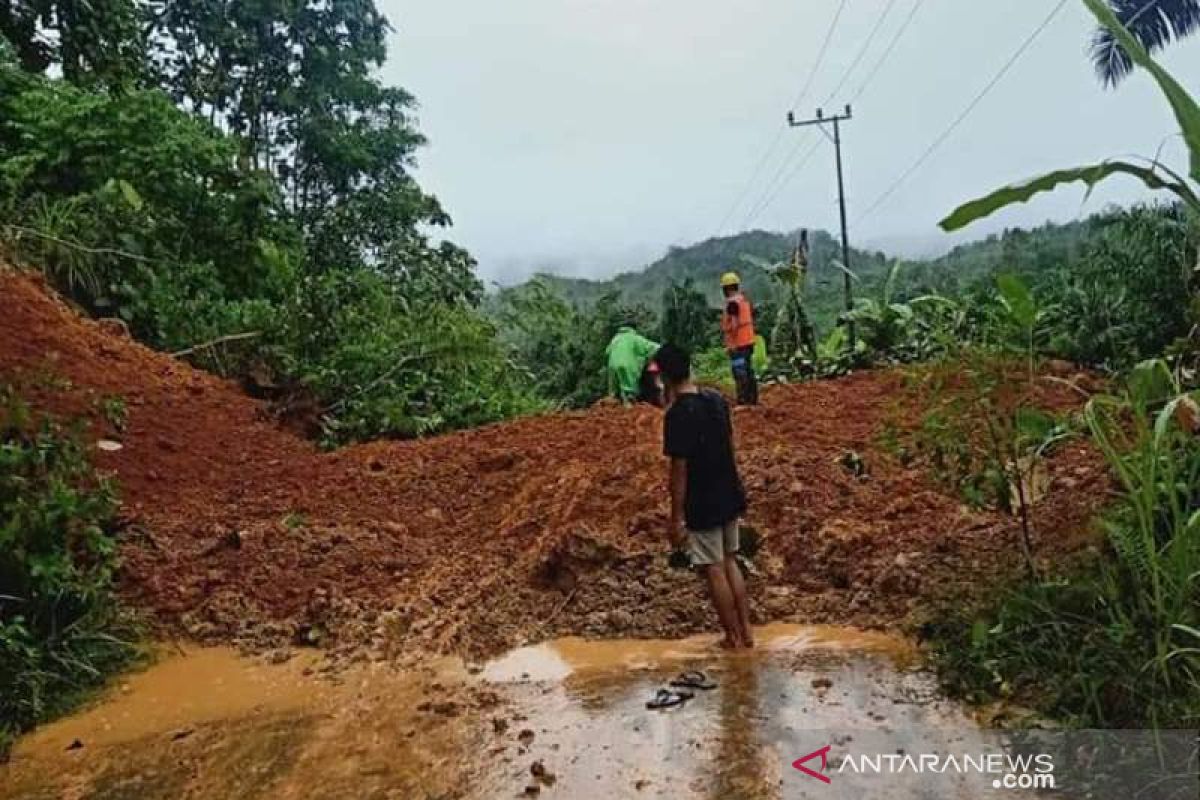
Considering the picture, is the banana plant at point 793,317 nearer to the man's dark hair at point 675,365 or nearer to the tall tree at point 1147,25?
the tall tree at point 1147,25

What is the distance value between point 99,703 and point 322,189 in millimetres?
20006

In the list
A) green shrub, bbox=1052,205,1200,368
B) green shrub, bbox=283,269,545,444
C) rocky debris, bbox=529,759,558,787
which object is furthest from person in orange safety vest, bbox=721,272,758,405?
rocky debris, bbox=529,759,558,787

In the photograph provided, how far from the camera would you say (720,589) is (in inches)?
193

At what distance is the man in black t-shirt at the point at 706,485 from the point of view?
486 cm

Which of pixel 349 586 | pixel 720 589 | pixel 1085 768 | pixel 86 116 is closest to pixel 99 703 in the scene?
pixel 349 586

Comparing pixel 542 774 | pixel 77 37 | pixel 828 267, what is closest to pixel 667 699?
pixel 542 774

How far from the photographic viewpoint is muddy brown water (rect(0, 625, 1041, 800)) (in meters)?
3.68

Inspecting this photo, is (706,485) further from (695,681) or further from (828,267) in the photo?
(828,267)

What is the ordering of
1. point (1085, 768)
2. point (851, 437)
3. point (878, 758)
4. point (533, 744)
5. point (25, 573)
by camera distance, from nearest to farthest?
point (1085, 768) → point (878, 758) → point (533, 744) → point (25, 573) → point (851, 437)

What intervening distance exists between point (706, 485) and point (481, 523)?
9.78 ft

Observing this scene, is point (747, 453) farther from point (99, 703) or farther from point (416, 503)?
point (99, 703)

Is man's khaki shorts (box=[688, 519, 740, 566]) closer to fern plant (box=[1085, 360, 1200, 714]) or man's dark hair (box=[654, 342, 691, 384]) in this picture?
man's dark hair (box=[654, 342, 691, 384])

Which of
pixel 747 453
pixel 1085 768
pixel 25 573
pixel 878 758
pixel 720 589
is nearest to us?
pixel 1085 768

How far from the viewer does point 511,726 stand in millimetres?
4246
